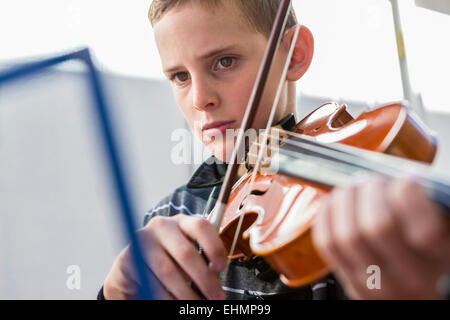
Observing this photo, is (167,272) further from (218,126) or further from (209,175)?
(209,175)

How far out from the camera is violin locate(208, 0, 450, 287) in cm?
29

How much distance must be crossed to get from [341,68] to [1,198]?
4.13 feet

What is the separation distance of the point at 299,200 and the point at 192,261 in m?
0.11

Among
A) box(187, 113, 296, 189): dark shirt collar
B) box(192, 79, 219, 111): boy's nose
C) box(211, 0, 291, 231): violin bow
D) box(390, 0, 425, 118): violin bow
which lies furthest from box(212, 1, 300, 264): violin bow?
box(390, 0, 425, 118): violin bow

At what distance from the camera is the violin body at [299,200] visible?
0.98 ft

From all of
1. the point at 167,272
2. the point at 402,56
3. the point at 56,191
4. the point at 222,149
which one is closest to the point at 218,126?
the point at 222,149

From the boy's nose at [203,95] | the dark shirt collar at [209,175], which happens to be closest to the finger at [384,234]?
the boy's nose at [203,95]

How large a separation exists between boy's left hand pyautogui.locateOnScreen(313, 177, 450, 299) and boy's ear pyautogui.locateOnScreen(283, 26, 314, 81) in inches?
17.1

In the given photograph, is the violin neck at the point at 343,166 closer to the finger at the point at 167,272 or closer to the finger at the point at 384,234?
the finger at the point at 384,234

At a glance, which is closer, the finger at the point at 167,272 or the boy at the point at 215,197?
the boy at the point at 215,197

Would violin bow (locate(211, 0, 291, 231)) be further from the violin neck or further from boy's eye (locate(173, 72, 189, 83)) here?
boy's eye (locate(173, 72, 189, 83))

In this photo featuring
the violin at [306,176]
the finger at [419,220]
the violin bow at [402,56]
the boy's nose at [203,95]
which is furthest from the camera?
the violin bow at [402,56]

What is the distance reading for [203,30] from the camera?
542 mm
